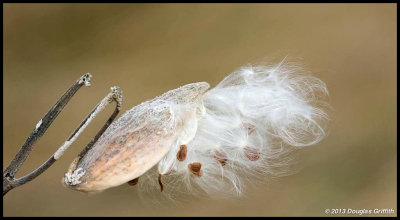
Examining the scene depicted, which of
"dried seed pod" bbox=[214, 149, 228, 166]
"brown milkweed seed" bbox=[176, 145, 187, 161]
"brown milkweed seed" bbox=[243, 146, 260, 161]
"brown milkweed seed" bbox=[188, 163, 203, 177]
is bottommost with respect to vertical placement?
"brown milkweed seed" bbox=[188, 163, 203, 177]

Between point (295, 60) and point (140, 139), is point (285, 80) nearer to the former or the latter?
point (295, 60)

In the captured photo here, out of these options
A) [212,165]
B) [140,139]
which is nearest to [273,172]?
[212,165]

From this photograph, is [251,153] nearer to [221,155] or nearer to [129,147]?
[221,155]

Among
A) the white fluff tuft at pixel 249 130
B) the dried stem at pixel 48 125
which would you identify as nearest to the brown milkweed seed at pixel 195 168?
the white fluff tuft at pixel 249 130

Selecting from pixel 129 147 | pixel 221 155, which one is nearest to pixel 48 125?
pixel 129 147

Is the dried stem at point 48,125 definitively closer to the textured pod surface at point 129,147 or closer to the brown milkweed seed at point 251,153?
the textured pod surface at point 129,147

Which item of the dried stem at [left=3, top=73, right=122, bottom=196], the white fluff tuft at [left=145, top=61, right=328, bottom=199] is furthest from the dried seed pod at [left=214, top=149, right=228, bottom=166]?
the dried stem at [left=3, top=73, right=122, bottom=196]

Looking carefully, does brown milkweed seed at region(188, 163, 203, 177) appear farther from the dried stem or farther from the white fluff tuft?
the dried stem
